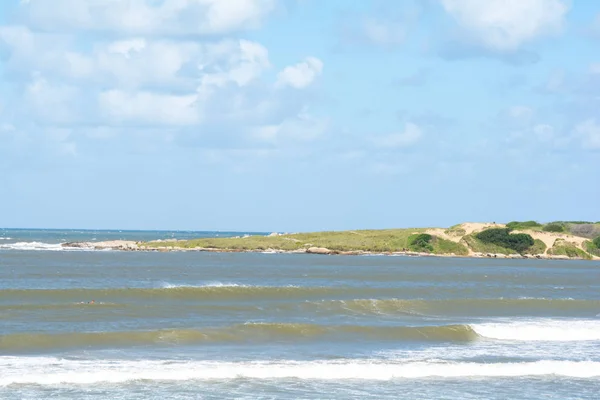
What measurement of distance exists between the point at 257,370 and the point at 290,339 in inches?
250

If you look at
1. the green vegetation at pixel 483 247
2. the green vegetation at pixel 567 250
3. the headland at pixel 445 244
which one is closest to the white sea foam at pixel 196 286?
the headland at pixel 445 244

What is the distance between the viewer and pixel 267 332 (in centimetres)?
3072

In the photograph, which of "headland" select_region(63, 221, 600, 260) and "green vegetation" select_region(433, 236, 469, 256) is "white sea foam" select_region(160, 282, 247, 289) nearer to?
"headland" select_region(63, 221, 600, 260)

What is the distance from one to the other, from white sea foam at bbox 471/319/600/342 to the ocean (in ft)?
0.25

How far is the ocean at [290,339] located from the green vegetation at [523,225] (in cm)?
4899

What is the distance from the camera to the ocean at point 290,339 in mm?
21750

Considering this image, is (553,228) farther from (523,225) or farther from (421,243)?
(421,243)

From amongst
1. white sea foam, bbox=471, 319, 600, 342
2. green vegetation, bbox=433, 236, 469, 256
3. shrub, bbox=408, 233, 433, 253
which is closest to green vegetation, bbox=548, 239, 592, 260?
green vegetation, bbox=433, 236, 469, 256

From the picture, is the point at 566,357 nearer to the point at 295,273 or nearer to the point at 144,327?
the point at 144,327

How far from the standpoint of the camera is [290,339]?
2969 centimetres

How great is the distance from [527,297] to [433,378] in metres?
25.6

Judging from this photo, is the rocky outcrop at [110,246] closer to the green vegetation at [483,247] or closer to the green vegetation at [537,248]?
the green vegetation at [483,247]

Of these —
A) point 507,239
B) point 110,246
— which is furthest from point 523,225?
point 110,246

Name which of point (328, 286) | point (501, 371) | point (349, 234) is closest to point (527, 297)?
point (328, 286)
